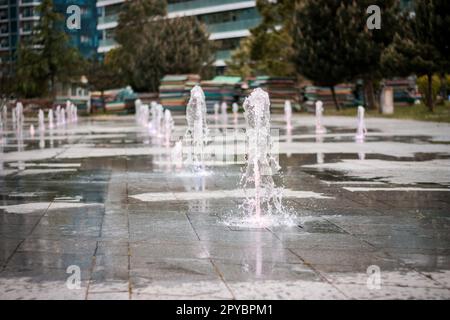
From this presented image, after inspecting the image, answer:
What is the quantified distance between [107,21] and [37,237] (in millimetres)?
116221

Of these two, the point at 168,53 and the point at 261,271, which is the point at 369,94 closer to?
the point at 168,53

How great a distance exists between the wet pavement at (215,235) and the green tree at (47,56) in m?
52.4

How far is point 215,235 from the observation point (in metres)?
8.16

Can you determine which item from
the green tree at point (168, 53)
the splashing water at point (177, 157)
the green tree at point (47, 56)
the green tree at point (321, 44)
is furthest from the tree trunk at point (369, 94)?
the splashing water at point (177, 157)

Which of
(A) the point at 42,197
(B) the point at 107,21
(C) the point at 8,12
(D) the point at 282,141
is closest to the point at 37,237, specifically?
(A) the point at 42,197

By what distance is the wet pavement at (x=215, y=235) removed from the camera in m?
6.01

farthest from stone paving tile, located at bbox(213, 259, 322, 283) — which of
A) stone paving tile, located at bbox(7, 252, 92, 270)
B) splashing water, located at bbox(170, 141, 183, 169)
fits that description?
splashing water, located at bbox(170, 141, 183, 169)

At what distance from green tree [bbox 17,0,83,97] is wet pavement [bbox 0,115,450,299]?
52.4 metres

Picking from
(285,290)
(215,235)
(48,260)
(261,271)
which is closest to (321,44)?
(215,235)

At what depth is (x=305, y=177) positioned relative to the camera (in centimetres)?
1389

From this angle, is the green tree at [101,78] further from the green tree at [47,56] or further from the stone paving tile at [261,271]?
the stone paving tile at [261,271]

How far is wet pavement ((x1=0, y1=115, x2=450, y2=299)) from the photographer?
6.01 m

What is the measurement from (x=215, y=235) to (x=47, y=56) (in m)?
61.5

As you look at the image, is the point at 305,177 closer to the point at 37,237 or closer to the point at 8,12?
the point at 37,237
